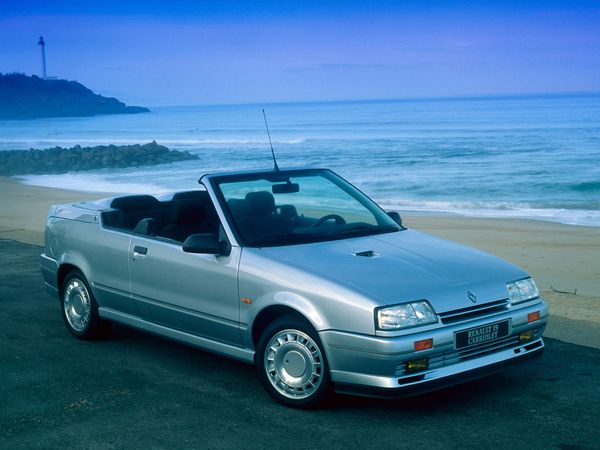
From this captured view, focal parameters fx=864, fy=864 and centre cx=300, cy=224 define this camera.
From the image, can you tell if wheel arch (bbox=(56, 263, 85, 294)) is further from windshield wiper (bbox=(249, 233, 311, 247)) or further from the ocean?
the ocean

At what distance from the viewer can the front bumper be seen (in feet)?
16.5

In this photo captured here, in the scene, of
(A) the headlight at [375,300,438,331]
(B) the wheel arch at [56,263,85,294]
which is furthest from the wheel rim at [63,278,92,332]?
(A) the headlight at [375,300,438,331]

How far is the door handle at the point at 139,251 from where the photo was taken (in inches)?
260

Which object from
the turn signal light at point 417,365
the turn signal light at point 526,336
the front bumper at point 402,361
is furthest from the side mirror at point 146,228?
the turn signal light at point 526,336

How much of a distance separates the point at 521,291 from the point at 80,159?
141 feet

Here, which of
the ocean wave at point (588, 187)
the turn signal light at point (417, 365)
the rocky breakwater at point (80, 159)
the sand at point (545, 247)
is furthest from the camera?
the rocky breakwater at point (80, 159)

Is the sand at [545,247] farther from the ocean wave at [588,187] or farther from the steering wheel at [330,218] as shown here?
the ocean wave at [588,187]

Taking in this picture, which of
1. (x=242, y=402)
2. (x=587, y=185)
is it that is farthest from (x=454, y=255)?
(x=587, y=185)

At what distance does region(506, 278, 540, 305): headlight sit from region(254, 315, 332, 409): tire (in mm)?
1292

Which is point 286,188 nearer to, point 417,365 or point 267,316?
point 267,316

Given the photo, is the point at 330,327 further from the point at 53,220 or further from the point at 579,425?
the point at 53,220

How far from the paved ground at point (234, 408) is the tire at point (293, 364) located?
0.11 m

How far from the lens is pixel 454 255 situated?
234 inches

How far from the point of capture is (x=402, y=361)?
198 inches
